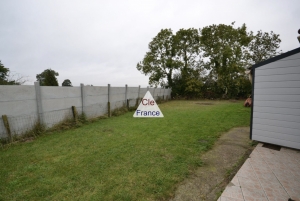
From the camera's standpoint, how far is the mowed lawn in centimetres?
220

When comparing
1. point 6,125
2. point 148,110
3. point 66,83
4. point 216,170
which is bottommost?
point 216,170

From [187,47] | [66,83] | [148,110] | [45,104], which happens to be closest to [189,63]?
[187,47]

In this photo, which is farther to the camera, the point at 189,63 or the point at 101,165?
the point at 189,63

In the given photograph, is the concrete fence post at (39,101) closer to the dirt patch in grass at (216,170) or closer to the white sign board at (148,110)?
the white sign board at (148,110)

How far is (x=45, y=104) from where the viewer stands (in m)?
5.45

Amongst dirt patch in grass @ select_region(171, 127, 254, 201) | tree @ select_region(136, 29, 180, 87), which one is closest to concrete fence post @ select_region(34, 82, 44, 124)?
dirt patch in grass @ select_region(171, 127, 254, 201)

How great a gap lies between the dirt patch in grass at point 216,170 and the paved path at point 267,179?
15 cm

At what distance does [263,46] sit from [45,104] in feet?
80.7

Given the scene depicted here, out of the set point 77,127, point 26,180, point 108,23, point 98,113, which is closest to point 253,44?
point 108,23

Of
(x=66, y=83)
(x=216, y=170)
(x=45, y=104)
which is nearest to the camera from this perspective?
(x=216, y=170)

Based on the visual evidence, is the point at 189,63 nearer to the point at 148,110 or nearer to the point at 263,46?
the point at 263,46

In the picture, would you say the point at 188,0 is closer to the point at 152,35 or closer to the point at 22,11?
the point at 22,11

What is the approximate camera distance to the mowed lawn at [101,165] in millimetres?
2201

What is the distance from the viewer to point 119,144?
4258mm
